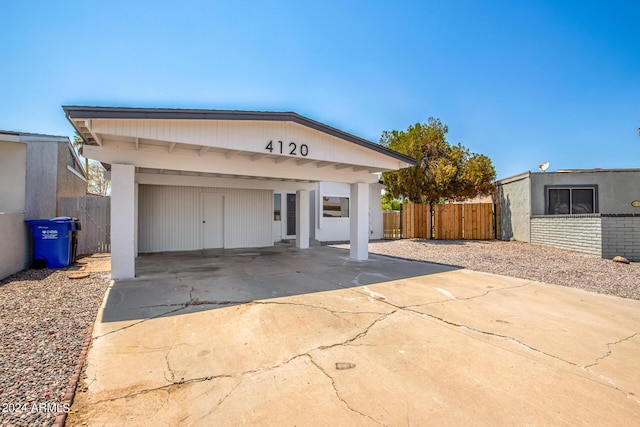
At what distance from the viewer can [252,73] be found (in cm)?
907

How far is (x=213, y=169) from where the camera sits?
24.2ft

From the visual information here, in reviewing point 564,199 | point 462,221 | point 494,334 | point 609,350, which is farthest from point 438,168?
point 609,350

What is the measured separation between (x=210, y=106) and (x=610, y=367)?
7.33 meters

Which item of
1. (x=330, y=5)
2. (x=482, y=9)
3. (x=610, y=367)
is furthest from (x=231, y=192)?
(x=610, y=367)

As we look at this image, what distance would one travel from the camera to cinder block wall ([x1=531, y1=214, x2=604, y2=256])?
9.47 meters

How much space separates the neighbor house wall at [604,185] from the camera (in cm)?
1243

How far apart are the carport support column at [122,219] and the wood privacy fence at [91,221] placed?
555 cm

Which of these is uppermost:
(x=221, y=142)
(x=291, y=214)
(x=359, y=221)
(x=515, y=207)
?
(x=221, y=142)

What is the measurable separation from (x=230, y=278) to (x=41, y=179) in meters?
7.46

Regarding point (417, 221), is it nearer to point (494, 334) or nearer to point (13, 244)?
point (494, 334)

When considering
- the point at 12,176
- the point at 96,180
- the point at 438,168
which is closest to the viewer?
the point at 12,176

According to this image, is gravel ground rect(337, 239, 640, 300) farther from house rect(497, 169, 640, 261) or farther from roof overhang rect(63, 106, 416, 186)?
roof overhang rect(63, 106, 416, 186)

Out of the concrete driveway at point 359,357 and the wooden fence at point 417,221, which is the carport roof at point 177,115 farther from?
the wooden fence at point 417,221

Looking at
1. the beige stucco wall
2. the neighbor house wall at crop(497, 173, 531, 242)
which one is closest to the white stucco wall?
the beige stucco wall
